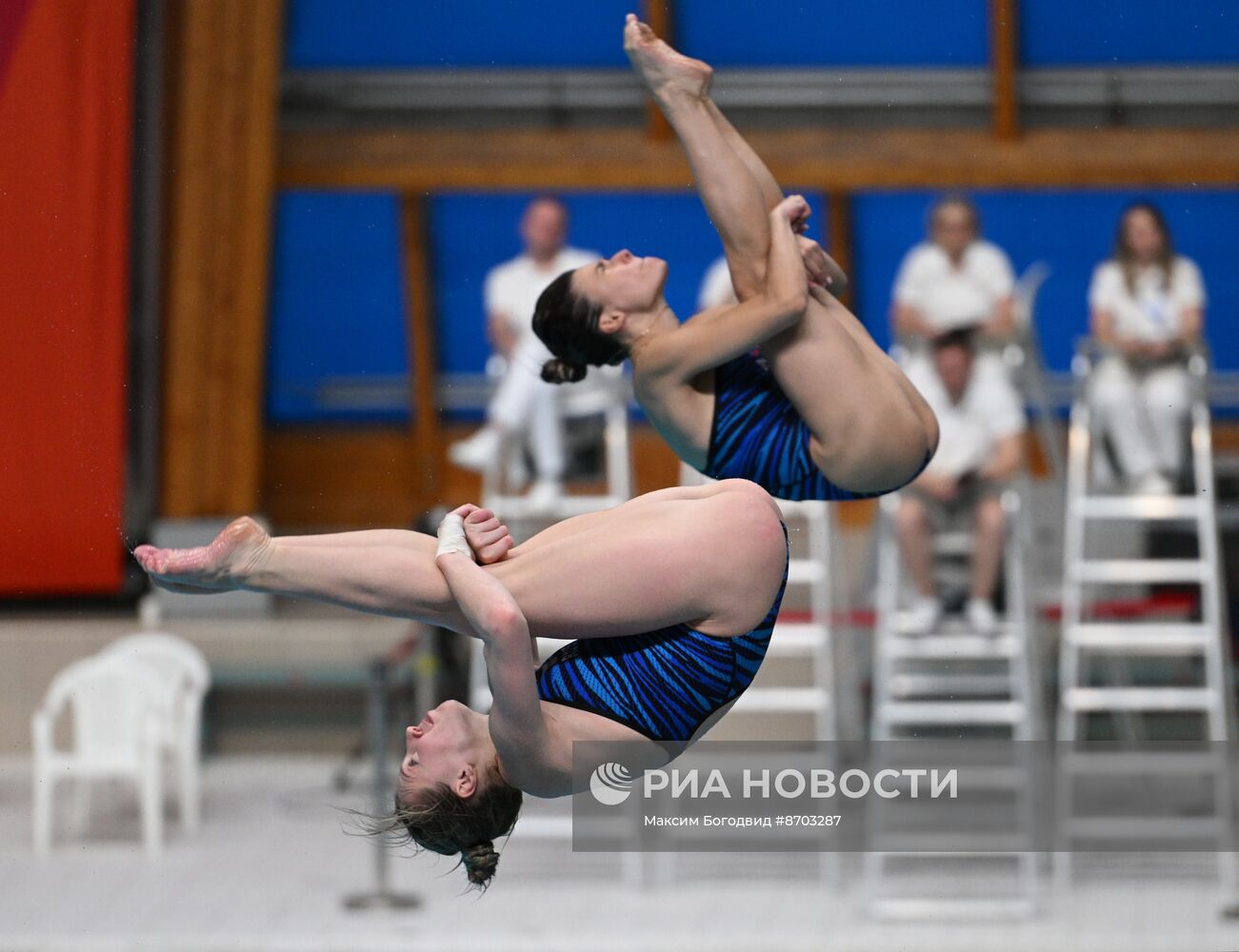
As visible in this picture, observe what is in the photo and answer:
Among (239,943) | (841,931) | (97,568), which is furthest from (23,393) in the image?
(841,931)

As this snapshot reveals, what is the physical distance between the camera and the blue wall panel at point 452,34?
7449mm

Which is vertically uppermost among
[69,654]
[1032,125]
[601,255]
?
[1032,125]

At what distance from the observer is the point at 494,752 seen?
2.90 meters

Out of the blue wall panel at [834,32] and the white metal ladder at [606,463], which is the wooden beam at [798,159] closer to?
the blue wall panel at [834,32]

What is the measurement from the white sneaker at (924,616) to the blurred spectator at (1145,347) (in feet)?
2.78

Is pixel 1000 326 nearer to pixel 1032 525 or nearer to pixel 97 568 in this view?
pixel 1032 525

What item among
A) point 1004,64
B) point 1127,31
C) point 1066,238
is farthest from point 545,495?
point 1127,31

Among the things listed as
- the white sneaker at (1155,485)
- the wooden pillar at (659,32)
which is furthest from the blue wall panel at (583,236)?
the white sneaker at (1155,485)

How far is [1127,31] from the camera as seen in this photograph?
7270 mm

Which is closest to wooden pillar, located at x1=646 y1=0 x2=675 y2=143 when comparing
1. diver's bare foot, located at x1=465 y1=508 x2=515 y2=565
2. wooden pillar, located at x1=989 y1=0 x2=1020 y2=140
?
wooden pillar, located at x1=989 y1=0 x2=1020 y2=140

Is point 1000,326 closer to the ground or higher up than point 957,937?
higher up

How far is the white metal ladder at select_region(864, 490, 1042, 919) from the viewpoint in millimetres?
5898

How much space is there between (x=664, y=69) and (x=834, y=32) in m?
4.56

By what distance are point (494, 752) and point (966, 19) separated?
5191 mm
